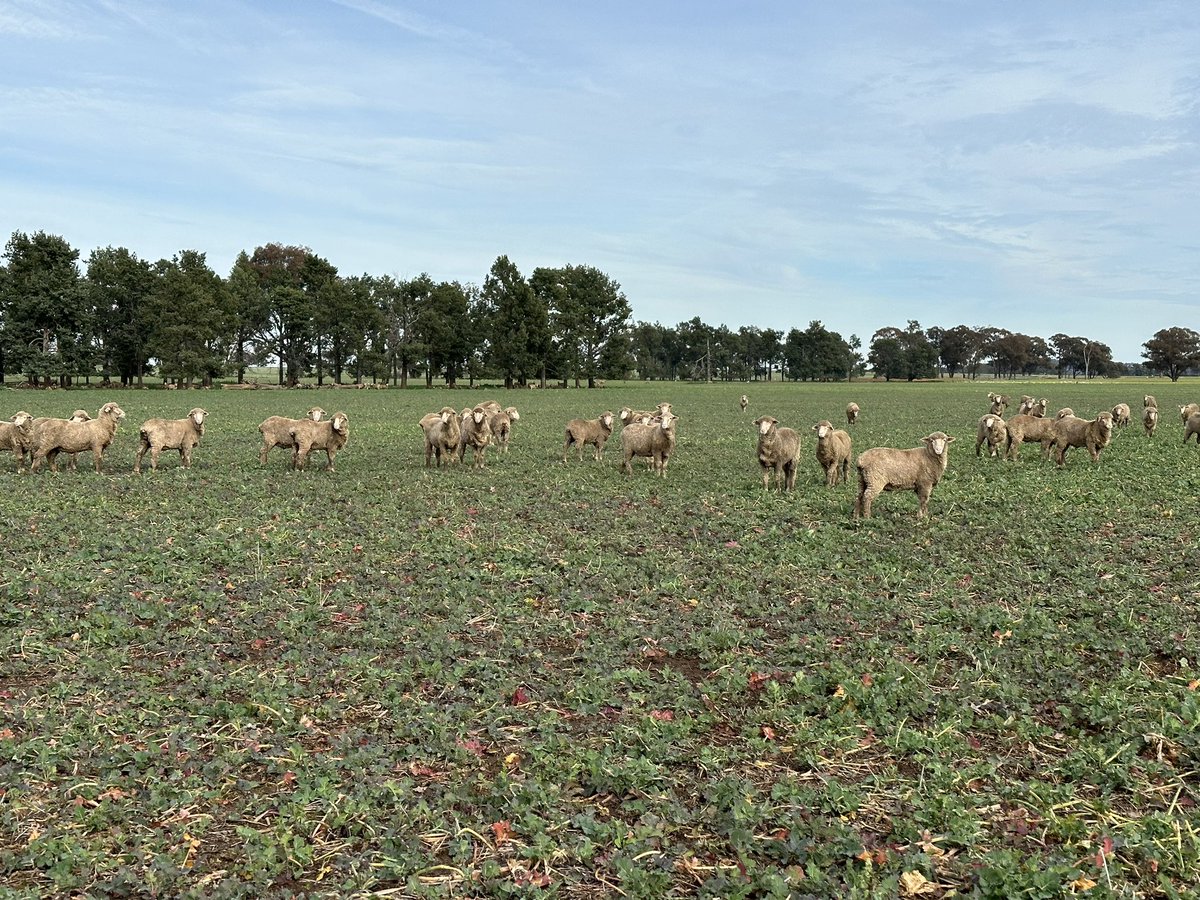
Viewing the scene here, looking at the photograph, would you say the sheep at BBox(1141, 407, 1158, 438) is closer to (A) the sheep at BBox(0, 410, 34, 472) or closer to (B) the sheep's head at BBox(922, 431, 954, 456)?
(B) the sheep's head at BBox(922, 431, 954, 456)

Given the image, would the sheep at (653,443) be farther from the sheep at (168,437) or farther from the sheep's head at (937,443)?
the sheep at (168,437)

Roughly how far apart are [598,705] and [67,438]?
17158mm

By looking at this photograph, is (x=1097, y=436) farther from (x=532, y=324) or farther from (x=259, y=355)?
(x=259, y=355)

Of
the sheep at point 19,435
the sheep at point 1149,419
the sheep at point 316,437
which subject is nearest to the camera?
the sheep at point 19,435

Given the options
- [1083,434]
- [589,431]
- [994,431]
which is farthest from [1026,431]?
[589,431]

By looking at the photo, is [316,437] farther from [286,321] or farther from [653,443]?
[286,321]

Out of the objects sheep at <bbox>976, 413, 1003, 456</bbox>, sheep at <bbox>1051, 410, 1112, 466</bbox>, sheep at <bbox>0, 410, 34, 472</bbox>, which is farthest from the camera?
sheep at <bbox>976, 413, 1003, 456</bbox>

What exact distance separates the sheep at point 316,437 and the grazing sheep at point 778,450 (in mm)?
10269

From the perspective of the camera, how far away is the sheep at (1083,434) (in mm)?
19484

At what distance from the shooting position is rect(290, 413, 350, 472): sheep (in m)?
18.7

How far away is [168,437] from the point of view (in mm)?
18703

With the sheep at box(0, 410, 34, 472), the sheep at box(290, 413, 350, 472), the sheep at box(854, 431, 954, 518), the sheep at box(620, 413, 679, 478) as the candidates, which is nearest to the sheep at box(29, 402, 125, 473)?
the sheep at box(0, 410, 34, 472)

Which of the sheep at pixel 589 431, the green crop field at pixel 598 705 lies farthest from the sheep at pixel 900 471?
the sheep at pixel 589 431

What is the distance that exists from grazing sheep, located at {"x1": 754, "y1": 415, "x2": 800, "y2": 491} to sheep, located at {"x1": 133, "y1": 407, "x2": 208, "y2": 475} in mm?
13767
